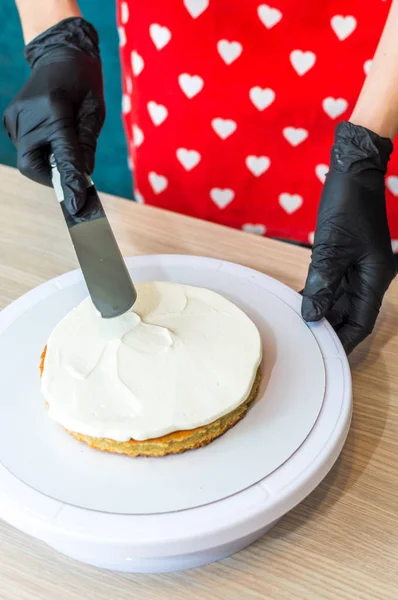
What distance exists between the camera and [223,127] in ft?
5.35

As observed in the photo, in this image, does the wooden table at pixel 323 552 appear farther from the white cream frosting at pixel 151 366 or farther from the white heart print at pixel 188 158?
the white heart print at pixel 188 158

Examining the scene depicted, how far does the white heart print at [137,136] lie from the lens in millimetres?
1730

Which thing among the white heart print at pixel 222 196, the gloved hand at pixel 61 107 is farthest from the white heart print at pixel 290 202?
the gloved hand at pixel 61 107

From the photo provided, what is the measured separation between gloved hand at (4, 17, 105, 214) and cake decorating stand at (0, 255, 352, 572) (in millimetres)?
391

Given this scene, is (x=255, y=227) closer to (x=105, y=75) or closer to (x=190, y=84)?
(x=190, y=84)

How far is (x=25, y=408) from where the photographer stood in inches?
34.6

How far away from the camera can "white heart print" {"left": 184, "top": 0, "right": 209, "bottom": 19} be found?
4.75 feet

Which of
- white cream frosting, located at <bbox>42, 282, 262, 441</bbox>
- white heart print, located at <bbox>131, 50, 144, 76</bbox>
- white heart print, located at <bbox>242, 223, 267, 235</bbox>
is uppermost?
white heart print, located at <bbox>131, 50, 144, 76</bbox>

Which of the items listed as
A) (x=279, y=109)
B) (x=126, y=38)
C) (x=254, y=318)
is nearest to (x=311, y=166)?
(x=279, y=109)

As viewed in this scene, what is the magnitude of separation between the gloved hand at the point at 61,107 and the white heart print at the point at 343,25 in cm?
57

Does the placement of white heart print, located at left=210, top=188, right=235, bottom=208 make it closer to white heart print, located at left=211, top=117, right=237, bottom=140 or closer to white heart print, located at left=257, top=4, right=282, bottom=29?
white heart print, located at left=211, top=117, right=237, bottom=140

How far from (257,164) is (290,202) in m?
0.15

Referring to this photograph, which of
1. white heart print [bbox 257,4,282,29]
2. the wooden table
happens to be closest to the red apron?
white heart print [bbox 257,4,282,29]

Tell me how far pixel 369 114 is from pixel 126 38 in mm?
758
